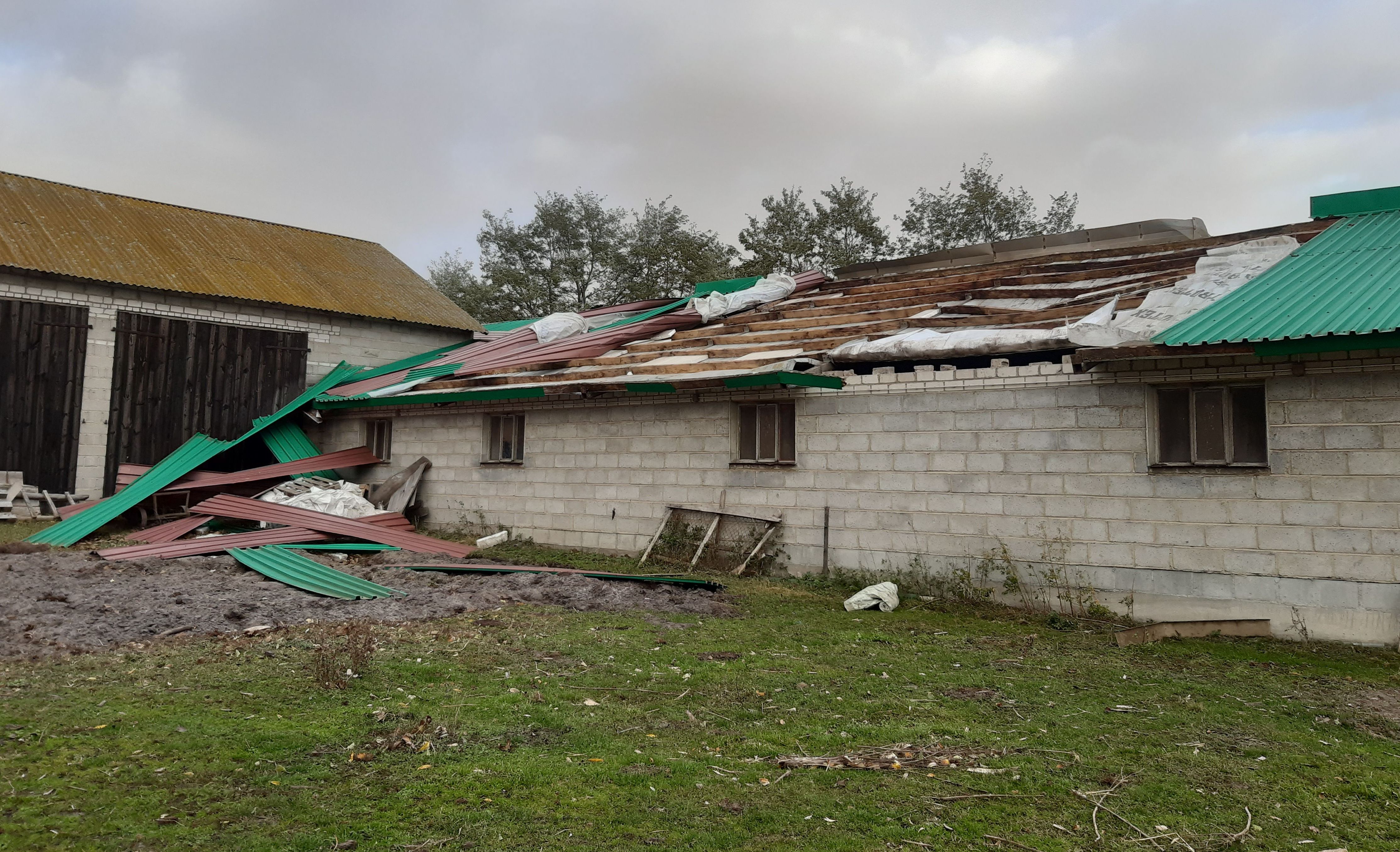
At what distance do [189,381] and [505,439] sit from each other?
316 inches

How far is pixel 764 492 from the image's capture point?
11.4 metres

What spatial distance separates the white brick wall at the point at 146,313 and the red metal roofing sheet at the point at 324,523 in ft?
16.0

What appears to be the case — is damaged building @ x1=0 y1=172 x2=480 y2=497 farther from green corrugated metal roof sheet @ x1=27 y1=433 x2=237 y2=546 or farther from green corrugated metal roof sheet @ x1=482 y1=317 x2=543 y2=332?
green corrugated metal roof sheet @ x1=482 y1=317 x2=543 y2=332

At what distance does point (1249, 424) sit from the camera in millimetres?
8453

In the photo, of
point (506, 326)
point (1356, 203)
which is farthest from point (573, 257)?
point (1356, 203)

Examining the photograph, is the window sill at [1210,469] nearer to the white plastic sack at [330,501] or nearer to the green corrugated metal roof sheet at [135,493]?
the white plastic sack at [330,501]

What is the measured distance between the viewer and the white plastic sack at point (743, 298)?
15688mm

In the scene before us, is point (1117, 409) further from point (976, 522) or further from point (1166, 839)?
point (1166, 839)

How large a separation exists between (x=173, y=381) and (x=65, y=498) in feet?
9.59

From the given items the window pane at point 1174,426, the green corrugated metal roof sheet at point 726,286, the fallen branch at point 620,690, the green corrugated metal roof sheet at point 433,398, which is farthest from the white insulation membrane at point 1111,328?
the green corrugated metal roof sheet at point 726,286

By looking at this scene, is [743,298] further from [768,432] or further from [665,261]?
[665,261]

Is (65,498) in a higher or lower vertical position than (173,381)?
lower

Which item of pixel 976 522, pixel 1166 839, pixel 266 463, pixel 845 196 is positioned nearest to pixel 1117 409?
pixel 976 522

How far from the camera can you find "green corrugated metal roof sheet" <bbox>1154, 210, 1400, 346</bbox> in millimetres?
7633
